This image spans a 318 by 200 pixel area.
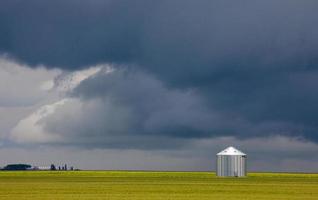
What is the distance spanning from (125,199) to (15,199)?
35.4 feet

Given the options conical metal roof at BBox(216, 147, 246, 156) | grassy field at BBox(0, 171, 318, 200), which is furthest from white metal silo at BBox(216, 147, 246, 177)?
grassy field at BBox(0, 171, 318, 200)

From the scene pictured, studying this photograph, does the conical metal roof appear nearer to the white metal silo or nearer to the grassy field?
the white metal silo

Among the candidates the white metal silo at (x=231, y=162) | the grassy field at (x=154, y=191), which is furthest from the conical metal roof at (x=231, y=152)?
the grassy field at (x=154, y=191)

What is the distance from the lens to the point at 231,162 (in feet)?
558

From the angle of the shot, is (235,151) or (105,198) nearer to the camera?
(105,198)

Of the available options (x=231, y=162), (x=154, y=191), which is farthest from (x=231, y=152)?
(x=154, y=191)

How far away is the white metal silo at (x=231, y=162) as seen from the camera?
170250 mm

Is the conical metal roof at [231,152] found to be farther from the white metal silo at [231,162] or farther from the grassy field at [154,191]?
the grassy field at [154,191]

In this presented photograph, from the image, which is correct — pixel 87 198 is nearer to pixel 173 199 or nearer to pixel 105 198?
pixel 105 198

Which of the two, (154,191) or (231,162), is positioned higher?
(231,162)

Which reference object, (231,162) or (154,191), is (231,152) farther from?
(154,191)

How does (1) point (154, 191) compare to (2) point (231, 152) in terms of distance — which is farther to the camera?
(2) point (231, 152)

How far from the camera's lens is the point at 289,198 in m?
67.1

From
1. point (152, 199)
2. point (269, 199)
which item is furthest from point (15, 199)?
point (269, 199)
